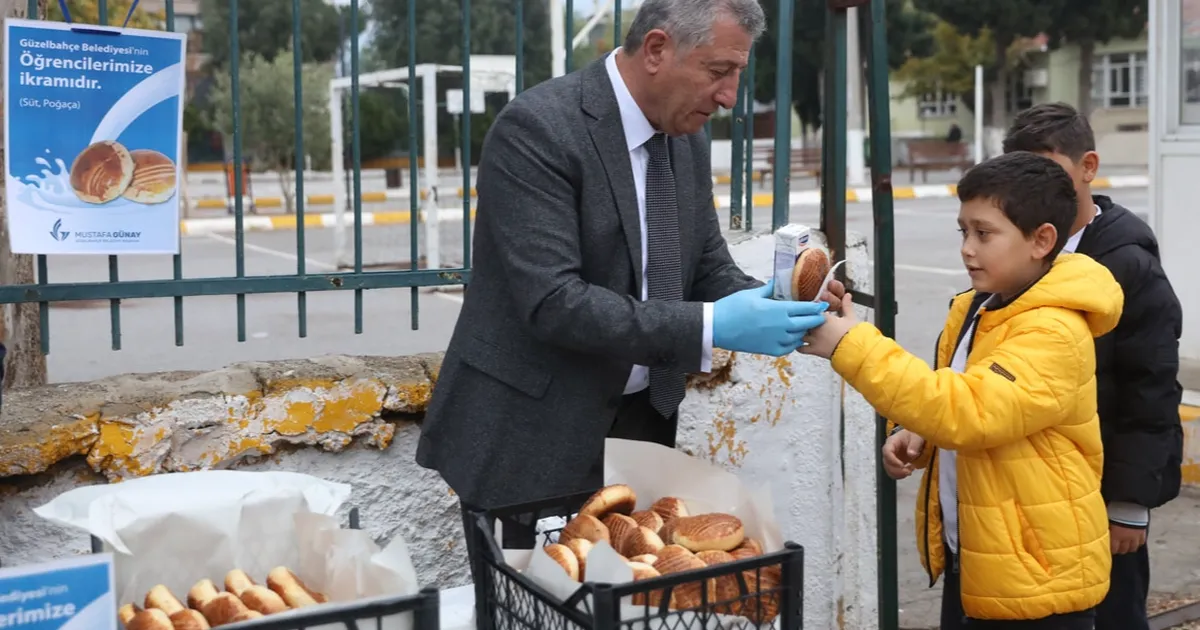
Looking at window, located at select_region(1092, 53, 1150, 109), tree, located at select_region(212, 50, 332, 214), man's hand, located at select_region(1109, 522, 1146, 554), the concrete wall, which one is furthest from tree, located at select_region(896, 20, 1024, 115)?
man's hand, located at select_region(1109, 522, 1146, 554)

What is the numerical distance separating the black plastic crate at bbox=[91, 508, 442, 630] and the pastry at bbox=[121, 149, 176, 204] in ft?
5.39

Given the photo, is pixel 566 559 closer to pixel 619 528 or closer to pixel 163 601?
pixel 619 528

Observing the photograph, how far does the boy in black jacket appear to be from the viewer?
2650 millimetres

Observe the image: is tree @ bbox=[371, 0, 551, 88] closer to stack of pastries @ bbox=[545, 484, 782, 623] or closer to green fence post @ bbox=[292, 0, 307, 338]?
green fence post @ bbox=[292, 0, 307, 338]

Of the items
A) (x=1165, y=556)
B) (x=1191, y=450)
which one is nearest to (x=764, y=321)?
(x=1165, y=556)

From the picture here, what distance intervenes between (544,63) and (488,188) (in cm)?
1952

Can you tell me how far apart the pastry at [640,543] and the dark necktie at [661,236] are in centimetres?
57

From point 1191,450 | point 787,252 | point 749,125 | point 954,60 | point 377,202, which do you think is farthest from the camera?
point 954,60

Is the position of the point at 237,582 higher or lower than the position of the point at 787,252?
lower

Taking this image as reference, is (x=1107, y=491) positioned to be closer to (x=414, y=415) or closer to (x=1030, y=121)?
(x=1030, y=121)

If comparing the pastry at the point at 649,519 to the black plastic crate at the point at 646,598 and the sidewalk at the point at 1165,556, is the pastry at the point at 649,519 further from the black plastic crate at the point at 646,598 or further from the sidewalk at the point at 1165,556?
the sidewalk at the point at 1165,556

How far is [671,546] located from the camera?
1.80 m

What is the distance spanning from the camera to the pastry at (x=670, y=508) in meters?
1.97

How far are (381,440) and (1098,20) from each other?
33363 millimetres
